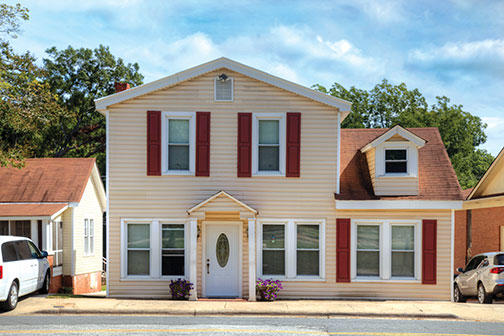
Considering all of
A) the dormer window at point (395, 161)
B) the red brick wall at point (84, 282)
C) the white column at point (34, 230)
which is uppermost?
the dormer window at point (395, 161)

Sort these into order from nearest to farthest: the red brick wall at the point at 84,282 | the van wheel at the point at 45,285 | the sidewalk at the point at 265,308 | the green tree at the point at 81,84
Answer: the sidewalk at the point at 265,308 < the van wheel at the point at 45,285 < the red brick wall at the point at 84,282 < the green tree at the point at 81,84

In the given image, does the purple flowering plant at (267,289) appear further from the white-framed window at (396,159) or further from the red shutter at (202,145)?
the white-framed window at (396,159)

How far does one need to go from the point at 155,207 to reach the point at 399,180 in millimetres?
7587

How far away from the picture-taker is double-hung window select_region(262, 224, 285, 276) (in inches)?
642

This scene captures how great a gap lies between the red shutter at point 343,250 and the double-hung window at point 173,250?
4.74 meters

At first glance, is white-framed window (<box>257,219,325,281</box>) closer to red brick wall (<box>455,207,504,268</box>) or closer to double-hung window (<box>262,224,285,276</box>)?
double-hung window (<box>262,224,285,276</box>)

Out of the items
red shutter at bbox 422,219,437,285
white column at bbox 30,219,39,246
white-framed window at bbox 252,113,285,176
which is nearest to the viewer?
red shutter at bbox 422,219,437,285

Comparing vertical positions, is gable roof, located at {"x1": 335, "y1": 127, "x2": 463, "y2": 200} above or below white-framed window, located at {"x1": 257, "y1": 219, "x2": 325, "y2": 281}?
above

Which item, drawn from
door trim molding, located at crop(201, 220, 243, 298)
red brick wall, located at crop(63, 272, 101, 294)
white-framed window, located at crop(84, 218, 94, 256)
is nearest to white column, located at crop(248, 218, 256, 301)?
door trim molding, located at crop(201, 220, 243, 298)

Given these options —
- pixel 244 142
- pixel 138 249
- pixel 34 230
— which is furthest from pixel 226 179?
pixel 34 230

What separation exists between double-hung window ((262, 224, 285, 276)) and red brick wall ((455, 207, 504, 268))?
1055 centimetres

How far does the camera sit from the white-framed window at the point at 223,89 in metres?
16.4

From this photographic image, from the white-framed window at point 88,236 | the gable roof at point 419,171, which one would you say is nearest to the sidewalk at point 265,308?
the gable roof at point 419,171

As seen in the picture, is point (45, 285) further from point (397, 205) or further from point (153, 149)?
point (397, 205)
